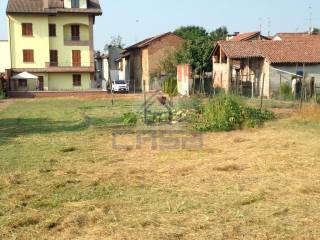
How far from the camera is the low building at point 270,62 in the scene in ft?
111

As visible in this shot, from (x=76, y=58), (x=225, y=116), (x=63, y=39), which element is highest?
(x=63, y=39)

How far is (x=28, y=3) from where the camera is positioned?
49281 millimetres

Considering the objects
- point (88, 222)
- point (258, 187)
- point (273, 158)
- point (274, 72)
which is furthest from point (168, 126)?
point (274, 72)

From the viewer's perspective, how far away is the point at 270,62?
33.6m

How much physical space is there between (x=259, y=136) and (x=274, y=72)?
21732 mm

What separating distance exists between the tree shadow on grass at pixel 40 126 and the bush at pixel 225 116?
3855 mm

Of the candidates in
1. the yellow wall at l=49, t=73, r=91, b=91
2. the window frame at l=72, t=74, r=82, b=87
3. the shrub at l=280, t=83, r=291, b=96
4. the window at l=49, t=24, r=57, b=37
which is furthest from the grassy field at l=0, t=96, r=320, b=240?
the window at l=49, t=24, r=57, b=37

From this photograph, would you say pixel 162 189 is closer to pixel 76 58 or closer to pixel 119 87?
pixel 119 87

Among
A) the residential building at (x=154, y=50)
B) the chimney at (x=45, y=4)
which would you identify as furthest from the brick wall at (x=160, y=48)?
the chimney at (x=45, y=4)

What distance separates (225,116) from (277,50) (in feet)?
71.1

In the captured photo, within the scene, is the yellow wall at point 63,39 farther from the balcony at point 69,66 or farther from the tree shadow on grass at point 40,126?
the tree shadow on grass at point 40,126

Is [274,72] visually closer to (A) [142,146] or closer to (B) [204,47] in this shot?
(B) [204,47]

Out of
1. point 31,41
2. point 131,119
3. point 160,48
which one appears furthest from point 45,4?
point 131,119

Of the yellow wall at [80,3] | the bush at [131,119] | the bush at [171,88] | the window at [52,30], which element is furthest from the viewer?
the window at [52,30]
